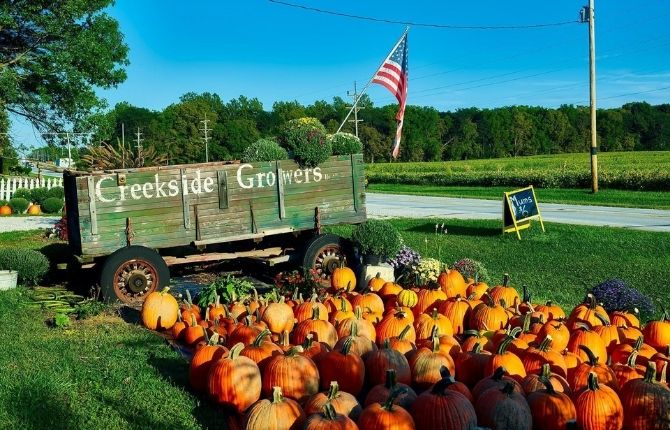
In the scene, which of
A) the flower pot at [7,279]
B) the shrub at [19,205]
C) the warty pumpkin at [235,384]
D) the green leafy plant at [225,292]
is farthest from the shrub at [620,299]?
the shrub at [19,205]

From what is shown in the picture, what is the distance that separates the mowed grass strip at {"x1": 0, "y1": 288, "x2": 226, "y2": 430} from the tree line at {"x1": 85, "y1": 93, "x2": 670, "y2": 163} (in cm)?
7704

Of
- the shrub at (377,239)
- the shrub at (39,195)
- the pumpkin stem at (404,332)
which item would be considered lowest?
the pumpkin stem at (404,332)

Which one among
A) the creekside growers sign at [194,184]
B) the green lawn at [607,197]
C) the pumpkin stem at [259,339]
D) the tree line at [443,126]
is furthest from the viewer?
the tree line at [443,126]

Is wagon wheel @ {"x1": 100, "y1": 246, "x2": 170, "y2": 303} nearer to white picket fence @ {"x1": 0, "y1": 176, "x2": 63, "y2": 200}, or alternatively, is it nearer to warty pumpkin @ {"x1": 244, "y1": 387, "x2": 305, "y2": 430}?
warty pumpkin @ {"x1": 244, "y1": 387, "x2": 305, "y2": 430}

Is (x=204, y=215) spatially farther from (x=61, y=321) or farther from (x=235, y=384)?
(x=235, y=384)

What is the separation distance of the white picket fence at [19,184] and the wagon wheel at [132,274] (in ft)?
82.2

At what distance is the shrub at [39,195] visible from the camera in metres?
28.1

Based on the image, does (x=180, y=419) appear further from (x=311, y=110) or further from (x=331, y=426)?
(x=311, y=110)

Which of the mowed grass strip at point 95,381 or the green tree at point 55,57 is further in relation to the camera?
the green tree at point 55,57

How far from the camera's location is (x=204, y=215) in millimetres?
9391

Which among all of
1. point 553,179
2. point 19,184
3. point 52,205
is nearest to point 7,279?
point 52,205

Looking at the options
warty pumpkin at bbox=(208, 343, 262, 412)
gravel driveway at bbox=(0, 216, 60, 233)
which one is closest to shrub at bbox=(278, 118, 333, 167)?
warty pumpkin at bbox=(208, 343, 262, 412)

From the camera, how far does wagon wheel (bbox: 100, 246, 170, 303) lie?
8.48 metres

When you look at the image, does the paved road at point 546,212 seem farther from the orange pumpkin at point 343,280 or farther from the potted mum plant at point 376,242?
the orange pumpkin at point 343,280
